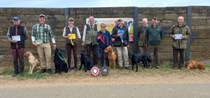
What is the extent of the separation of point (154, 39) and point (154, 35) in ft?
0.49

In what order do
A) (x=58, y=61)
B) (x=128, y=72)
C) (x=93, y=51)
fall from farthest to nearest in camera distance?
(x=93, y=51)
(x=128, y=72)
(x=58, y=61)

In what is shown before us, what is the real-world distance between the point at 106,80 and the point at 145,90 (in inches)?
79.3

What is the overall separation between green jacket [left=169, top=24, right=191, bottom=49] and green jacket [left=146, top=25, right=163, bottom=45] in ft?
1.23

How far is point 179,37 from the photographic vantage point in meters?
12.7

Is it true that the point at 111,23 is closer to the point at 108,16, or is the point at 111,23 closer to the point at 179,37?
the point at 108,16

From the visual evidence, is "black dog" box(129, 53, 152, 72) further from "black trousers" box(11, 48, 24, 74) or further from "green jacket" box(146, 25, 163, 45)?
"black trousers" box(11, 48, 24, 74)

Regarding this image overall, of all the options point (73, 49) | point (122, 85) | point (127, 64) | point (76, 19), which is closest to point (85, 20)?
point (76, 19)

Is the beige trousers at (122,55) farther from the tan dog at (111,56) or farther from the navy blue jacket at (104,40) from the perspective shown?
the navy blue jacket at (104,40)

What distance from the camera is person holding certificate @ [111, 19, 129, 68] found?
12.8 metres

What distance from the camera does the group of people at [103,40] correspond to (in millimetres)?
12055

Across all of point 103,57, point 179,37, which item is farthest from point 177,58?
point 103,57

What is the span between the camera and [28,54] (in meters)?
12.3

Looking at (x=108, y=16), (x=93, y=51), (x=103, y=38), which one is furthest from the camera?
(x=108, y=16)

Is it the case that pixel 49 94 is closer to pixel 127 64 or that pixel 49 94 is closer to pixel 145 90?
pixel 145 90
